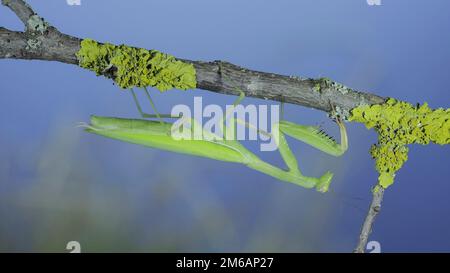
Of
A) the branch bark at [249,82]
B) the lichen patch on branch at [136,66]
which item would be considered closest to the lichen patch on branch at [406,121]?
the branch bark at [249,82]

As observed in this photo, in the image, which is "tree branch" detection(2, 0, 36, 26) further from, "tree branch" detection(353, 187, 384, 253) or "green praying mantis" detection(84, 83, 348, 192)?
"tree branch" detection(353, 187, 384, 253)

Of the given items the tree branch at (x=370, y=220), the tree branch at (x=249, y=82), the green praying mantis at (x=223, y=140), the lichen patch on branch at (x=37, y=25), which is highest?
the lichen patch on branch at (x=37, y=25)

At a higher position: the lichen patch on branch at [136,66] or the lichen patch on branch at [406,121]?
the lichen patch on branch at [136,66]

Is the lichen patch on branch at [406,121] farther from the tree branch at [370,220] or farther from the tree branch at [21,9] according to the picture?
the tree branch at [21,9]

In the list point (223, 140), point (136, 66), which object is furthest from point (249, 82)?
point (136, 66)

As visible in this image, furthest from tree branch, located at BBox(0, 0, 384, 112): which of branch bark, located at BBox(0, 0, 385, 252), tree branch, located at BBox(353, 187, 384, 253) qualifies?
tree branch, located at BBox(353, 187, 384, 253)
